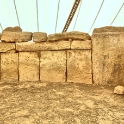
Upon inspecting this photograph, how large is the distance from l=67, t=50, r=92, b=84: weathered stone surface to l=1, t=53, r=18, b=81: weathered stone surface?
49.5 inches

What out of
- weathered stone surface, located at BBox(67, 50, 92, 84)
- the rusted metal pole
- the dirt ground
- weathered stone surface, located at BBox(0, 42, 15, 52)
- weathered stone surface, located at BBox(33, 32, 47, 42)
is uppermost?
the rusted metal pole

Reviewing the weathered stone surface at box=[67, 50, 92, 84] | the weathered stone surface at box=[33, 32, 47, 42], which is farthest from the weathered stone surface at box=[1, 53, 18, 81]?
the weathered stone surface at box=[67, 50, 92, 84]

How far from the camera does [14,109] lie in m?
3.21

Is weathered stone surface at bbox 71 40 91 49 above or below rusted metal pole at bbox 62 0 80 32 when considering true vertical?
below

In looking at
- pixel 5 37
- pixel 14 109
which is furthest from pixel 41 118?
pixel 5 37

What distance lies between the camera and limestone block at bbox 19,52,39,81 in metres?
4.75

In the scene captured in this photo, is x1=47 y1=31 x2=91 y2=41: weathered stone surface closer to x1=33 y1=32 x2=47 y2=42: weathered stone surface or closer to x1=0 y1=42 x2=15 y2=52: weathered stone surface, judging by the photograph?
x1=33 y1=32 x2=47 y2=42: weathered stone surface

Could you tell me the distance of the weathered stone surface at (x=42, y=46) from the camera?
4.68 meters

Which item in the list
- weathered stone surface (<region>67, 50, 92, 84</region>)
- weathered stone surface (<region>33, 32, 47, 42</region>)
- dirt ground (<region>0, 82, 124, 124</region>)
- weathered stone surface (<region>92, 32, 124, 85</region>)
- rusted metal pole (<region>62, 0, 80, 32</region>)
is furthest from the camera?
rusted metal pole (<region>62, 0, 80, 32</region>)

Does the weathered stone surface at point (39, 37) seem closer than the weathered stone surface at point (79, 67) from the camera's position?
No

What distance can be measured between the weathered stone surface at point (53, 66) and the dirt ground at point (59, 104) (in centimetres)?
22

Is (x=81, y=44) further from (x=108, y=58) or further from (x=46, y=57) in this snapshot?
(x=46, y=57)

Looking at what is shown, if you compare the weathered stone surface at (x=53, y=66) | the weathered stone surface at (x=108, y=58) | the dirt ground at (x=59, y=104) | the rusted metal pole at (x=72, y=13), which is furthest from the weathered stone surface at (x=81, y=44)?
the rusted metal pole at (x=72, y=13)

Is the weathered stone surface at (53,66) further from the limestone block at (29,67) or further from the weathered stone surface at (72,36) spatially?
the weathered stone surface at (72,36)
